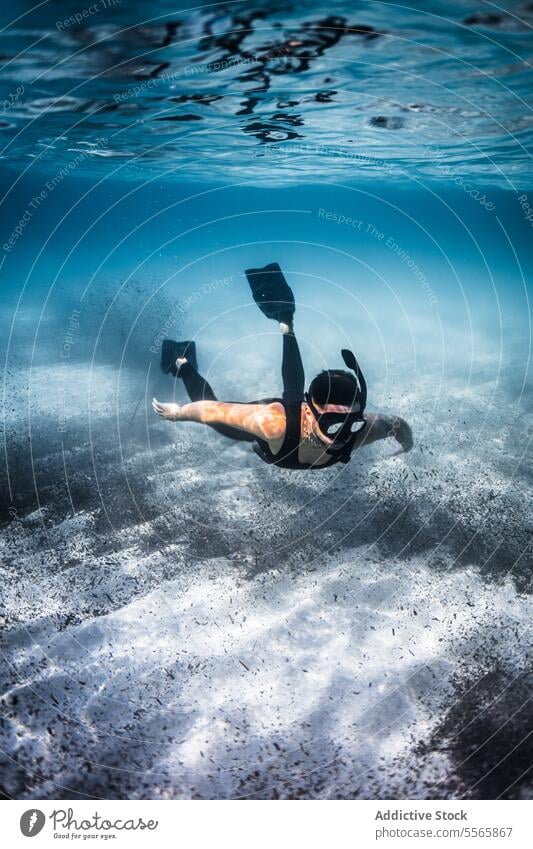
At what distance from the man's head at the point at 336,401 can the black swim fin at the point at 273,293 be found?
2.15 metres

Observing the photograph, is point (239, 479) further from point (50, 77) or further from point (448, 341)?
point (448, 341)

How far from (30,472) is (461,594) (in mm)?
6974

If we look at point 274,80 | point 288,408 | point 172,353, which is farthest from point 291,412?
point 274,80

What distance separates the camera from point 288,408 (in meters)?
4.53

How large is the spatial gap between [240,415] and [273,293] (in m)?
2.23

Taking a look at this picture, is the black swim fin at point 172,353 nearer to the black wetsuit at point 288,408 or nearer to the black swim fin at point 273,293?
the black wetsuit at point 288,408

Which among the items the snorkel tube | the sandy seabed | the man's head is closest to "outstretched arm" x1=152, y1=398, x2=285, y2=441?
the man's head

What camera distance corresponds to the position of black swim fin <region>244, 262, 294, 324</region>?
234 inches

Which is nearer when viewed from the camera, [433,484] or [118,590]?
[118,590]

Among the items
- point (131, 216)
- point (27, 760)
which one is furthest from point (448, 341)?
point (131, 216)

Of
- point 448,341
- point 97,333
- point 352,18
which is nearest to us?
point 352,18

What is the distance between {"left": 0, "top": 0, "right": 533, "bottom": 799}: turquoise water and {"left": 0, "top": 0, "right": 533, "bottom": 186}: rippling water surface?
7 centimetres

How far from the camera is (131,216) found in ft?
318

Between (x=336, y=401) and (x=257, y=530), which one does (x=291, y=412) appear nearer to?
(x=336, y=401)
